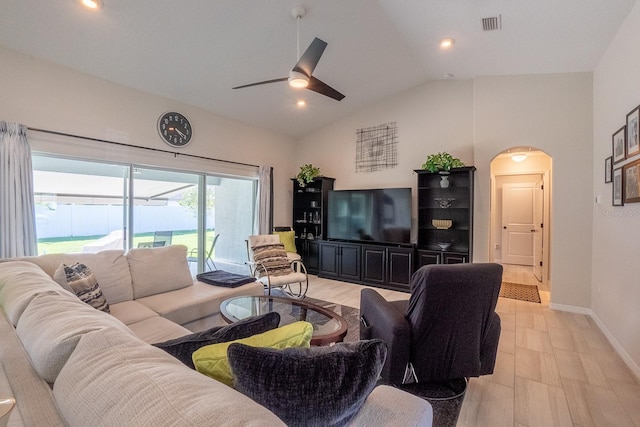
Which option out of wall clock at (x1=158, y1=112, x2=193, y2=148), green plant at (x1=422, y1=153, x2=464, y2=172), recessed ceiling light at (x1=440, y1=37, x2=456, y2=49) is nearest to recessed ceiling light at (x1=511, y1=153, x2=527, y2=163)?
green plant at (x1=422, y1=153, x2=464, y2=172)

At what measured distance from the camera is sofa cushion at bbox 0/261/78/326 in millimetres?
1376

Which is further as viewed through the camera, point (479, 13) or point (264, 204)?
point (264, 204)

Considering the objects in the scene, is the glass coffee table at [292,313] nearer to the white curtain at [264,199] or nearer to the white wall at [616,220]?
the white wall at [616,220]

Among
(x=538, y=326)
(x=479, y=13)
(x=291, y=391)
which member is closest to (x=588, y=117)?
(x=479, y=13)

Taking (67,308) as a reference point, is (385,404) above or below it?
below

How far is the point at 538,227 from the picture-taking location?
20.4 feet

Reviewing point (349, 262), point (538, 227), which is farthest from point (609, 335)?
point (538, 227)

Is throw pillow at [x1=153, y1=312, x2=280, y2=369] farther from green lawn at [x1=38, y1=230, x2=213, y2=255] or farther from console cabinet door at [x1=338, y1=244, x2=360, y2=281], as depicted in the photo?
console cabinet door at [x1=338, y1=244, x2=360, y2=281]

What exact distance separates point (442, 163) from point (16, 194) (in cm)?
522

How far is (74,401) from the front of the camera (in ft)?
2.41

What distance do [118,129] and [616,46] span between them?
5786mm

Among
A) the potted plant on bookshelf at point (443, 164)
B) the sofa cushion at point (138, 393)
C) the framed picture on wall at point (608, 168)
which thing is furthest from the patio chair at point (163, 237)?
the framed picture on wall at point (608, 168)

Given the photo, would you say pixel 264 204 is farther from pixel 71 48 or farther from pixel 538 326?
pixel 538 326

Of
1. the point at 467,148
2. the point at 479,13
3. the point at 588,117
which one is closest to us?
the point at 479,13
